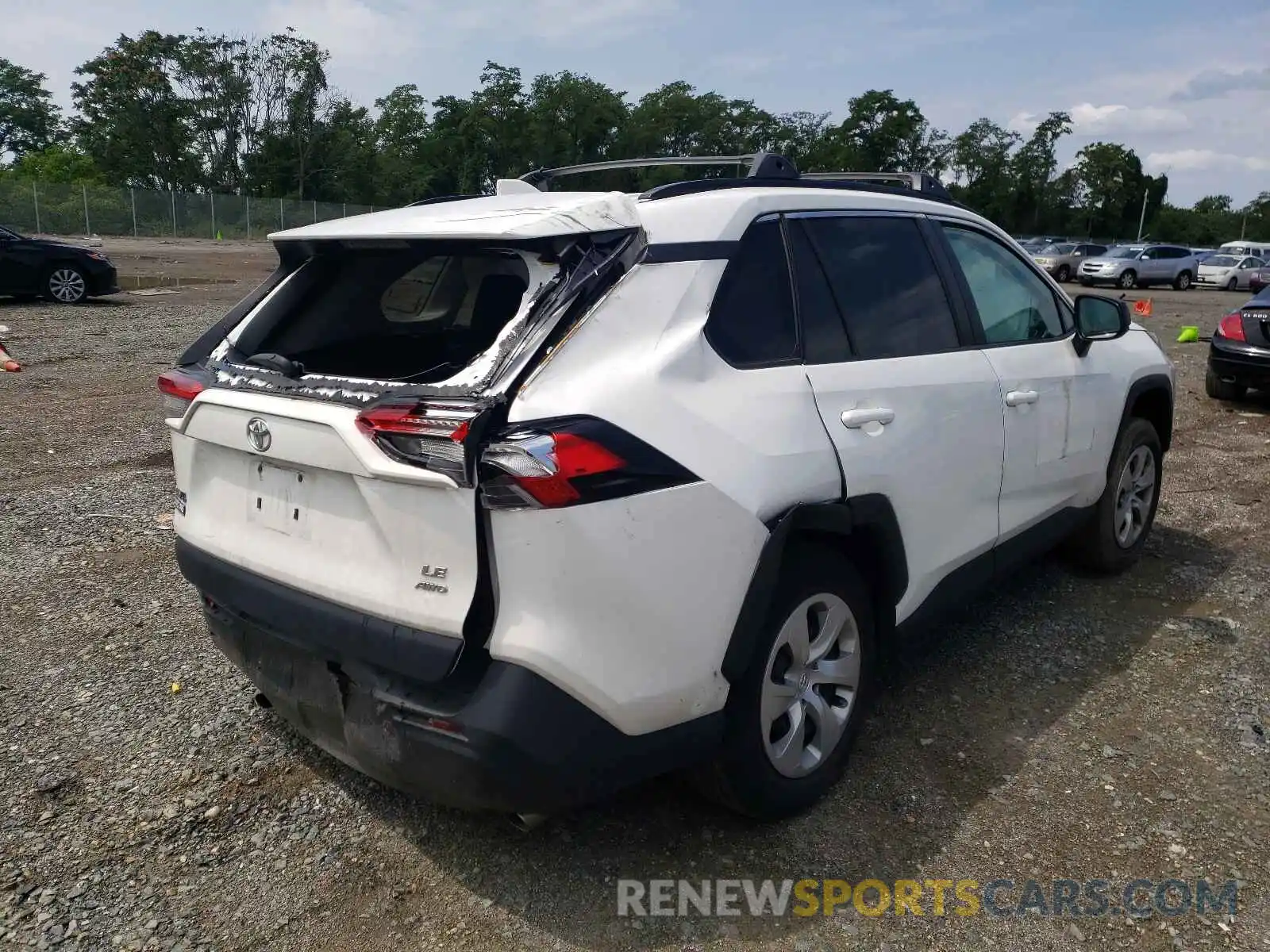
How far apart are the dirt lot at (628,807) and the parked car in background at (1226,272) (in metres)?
35.7

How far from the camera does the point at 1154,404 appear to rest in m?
5.11

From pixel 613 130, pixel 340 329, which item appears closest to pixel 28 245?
pixel 340 329

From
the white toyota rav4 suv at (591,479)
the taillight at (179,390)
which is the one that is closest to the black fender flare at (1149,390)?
the white toyota rav4 suv at (591,479)

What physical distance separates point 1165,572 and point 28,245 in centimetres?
1665

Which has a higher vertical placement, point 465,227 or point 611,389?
point 465,227

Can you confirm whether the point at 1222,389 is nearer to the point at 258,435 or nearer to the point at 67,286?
the point at 258,435

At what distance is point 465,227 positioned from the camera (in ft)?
8.09

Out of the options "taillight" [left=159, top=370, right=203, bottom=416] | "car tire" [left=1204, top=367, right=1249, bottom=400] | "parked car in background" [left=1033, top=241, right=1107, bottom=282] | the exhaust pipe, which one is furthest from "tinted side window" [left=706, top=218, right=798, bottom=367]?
"parked car in background" [left=1033, top=241, right=1107, bottom=282]

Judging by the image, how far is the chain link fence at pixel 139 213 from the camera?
40500mm

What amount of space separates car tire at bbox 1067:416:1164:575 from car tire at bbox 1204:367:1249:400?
596 centimetres

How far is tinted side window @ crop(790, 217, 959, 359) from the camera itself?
314 centimetres

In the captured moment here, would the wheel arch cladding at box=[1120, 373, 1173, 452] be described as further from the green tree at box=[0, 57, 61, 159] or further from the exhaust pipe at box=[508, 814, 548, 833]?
the green tree at box=[0, 57, 61, 159]

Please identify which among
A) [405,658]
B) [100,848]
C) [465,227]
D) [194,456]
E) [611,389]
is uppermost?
[465,227]

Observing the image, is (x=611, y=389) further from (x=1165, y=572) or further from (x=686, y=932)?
(x=1165, y=572)
